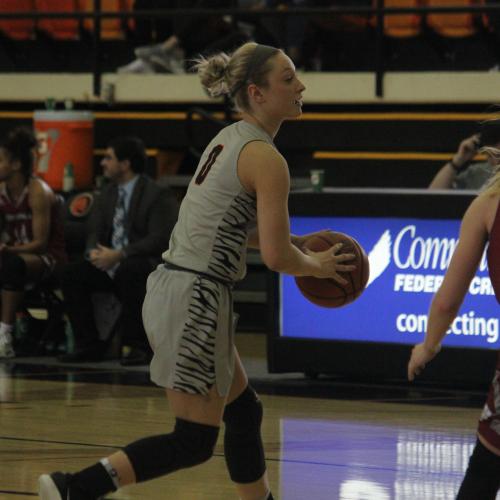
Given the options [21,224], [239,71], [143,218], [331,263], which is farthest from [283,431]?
[21,224]

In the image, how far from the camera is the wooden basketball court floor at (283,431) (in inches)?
213

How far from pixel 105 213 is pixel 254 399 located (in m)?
5.23

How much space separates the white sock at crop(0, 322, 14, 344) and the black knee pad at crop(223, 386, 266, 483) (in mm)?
5480

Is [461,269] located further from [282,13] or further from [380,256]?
[282,13]

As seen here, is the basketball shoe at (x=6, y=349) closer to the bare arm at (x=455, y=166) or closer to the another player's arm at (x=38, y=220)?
the another player's arm at (x=38, y=220)

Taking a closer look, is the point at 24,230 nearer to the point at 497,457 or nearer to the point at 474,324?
the point at 474,324

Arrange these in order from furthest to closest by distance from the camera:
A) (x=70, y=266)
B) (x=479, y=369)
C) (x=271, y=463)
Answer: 1. (x=70, y=266)
2. (x=479, y=369)
3. (x=271, y=463)

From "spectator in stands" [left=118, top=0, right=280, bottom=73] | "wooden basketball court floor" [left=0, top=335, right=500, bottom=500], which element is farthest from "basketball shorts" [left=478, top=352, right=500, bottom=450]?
"spectator in stands" [left=118, top=0, right=280, bottom=73]

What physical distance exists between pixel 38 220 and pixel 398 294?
2794 millimetres

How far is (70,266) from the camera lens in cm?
940

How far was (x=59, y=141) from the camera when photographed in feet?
40.4

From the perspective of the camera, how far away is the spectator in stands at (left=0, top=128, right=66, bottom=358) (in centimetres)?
962

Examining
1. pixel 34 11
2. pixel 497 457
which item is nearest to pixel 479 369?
pixel 497 457

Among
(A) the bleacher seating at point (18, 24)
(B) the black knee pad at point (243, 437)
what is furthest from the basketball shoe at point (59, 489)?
(A) the bleacher seating at point (18, 24)
